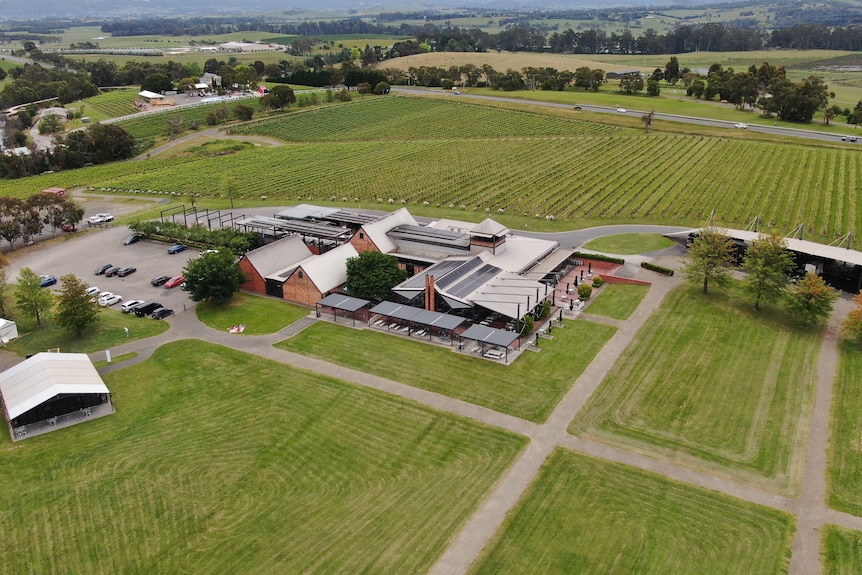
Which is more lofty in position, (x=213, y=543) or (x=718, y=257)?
(x=718, y=257)

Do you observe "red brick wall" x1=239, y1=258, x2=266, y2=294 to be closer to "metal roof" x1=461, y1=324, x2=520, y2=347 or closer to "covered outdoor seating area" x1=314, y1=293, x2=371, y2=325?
"covered outdoor seating area" x1=314, y1=293, x2=371, y2=325

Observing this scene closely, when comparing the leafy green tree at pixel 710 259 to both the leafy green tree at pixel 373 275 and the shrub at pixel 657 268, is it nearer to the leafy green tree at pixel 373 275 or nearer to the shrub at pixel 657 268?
the shrub at pixel 657 268

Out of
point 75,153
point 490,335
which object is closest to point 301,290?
point 490,335

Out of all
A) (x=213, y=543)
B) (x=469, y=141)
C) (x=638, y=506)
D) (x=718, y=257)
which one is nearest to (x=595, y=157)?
(x=469, y=141)

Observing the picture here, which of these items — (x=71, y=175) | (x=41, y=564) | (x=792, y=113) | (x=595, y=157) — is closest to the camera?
(x=41, y=564)

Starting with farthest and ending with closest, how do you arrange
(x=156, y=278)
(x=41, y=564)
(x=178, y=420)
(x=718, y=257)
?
1. (x=156, y=278)
2. (x=718, y=257)
3. (x=178, y=420)
4. (x=41, y=564)

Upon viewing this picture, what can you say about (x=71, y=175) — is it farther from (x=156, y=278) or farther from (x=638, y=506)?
(x=638, y=506)
